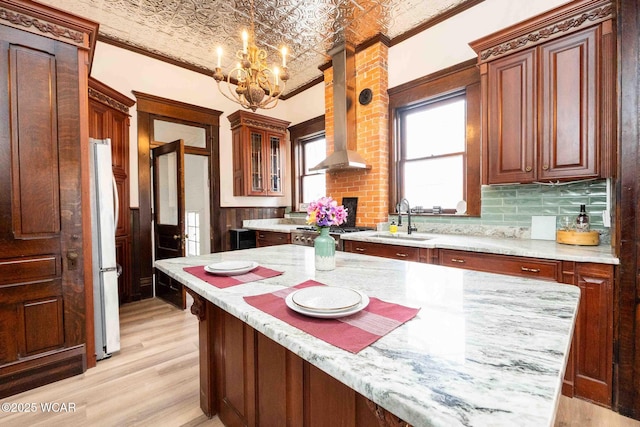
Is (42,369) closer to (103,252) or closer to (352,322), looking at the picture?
(103,252)

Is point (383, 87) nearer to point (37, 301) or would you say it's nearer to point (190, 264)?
point (190, 264)

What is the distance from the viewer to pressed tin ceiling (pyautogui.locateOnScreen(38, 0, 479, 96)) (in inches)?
117

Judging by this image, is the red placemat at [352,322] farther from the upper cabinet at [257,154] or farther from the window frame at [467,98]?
the upper cabinet at [257,154]

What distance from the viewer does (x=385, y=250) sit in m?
2.86

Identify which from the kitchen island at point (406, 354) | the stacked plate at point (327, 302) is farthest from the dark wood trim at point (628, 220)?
the stacked plate at point (327, 302)

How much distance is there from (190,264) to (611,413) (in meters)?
2.73

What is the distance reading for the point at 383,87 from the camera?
Answer: 12.0 feet

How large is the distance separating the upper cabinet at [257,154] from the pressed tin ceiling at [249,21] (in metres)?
1.02

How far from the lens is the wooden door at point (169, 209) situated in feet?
11.5

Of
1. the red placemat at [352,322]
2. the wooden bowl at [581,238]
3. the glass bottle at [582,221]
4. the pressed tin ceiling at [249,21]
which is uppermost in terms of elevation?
the pressed tin ceiling at [249,21]

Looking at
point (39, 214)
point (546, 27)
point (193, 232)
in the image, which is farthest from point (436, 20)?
point (193, 232)

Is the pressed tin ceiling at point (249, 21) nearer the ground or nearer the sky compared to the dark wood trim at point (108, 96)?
nearer the sky

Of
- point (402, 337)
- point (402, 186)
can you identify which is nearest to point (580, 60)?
point (402, 186)

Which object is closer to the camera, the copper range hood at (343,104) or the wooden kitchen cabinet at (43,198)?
the wooden kitchen cabinet at (43,198)
